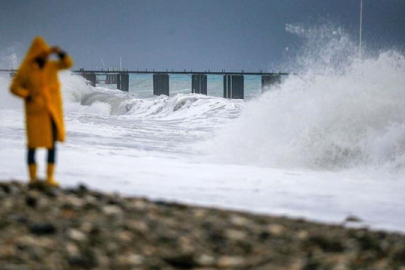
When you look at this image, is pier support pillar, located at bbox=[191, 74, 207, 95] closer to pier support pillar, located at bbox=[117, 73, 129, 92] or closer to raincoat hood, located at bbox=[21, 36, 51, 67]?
pier support pillar, located at bbox=[117, 73, 129, 92]

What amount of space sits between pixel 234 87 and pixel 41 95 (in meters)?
70.3

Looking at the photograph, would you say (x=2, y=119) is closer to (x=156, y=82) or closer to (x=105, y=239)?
(x=105, y=239)

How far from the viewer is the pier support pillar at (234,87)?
7625 centimetres

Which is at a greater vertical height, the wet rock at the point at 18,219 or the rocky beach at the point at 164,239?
the wet rock at the point at 18,219

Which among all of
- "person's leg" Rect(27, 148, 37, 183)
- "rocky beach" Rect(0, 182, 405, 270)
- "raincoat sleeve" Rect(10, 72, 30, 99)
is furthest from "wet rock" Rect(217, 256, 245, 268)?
"raincoat sleeve" Rect(10, 72, 30, 99)

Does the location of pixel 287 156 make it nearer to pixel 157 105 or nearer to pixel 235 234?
pixel 235 234

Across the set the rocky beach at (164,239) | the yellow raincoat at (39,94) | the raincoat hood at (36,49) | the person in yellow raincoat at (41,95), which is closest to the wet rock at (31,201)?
the rocky beach at (164,239)

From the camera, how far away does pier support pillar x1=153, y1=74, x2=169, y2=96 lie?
276 ft

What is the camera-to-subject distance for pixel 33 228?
532 cm

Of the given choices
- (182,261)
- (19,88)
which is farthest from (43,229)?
(19,88)

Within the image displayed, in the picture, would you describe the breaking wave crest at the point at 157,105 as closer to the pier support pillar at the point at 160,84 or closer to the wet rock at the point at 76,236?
the pier support pillar at the point at 160,84

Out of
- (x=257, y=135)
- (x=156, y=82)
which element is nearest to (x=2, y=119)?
(x=257, y=135)

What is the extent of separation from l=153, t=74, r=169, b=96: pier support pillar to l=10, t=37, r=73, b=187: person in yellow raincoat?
76.4m

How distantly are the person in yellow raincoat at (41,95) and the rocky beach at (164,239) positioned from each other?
0.76m
